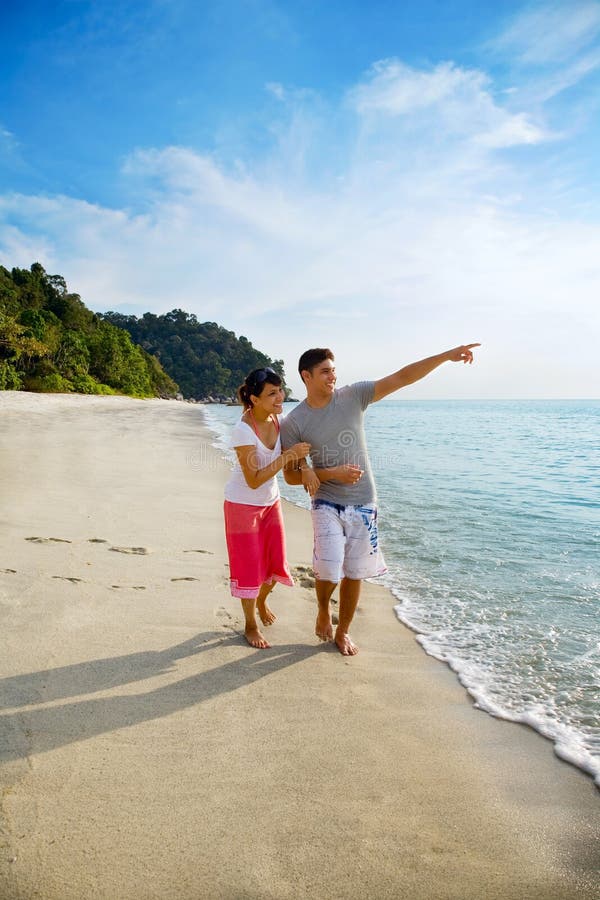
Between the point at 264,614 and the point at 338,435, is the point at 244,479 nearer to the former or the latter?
the point at 338,435

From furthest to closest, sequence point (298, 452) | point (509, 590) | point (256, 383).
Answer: point (509, 590), point (256, 383), point (298, 452)

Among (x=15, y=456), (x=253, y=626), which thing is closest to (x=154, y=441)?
(x=15, y=456)

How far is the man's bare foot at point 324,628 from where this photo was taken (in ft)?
12.5

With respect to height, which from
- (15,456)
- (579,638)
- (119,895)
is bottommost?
(579,638)

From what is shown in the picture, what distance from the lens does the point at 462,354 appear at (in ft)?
12.8

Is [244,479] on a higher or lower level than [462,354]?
lower

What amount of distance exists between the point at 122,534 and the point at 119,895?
4.13 m

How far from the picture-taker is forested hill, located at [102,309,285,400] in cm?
12275

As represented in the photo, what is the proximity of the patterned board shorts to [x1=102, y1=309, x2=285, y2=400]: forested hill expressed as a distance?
391 feet

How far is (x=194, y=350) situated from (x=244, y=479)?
4991 inches

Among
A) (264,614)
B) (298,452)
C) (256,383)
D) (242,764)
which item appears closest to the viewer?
(242,764)

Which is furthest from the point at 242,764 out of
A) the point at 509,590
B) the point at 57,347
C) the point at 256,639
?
the point at 57,347

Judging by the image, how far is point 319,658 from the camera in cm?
354

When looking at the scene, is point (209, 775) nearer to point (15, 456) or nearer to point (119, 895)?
point (119, 895)
